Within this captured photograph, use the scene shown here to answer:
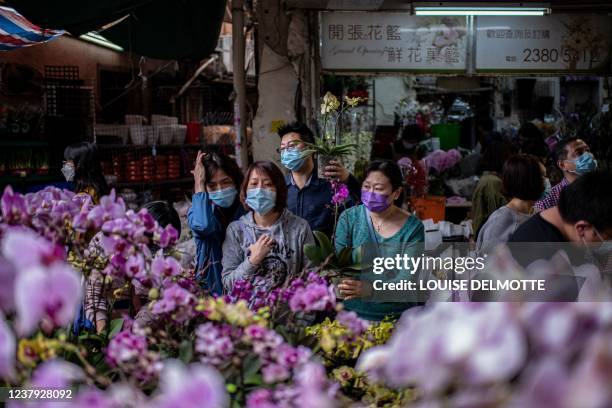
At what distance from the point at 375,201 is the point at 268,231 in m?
0.49

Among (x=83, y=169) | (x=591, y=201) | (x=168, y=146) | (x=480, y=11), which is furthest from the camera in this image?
(x=168, y=146)

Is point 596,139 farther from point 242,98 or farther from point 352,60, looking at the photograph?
point 242,98

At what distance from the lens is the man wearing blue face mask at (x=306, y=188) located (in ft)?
11.9

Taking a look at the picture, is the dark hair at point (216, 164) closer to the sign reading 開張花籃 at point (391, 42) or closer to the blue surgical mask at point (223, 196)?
Result: the blue surgical mask at point (223, 196)

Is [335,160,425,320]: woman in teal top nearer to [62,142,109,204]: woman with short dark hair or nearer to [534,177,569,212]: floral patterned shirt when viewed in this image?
[534,177,569,212]: floral patterned shirt

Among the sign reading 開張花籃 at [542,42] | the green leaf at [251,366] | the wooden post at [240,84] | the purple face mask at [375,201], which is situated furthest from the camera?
the sign reading 開張花籃 at [542,42]

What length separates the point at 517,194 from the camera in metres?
3.69

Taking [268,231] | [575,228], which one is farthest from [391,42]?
[575,228]

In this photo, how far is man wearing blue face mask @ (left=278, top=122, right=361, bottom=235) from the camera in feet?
11.9

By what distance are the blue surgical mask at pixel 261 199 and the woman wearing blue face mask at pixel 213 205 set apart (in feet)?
1.30

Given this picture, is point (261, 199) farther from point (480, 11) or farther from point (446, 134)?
point (446, 134)

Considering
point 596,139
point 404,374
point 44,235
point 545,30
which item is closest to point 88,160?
point 44,235

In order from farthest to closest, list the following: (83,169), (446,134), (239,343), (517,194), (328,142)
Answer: (446,134), (83,169), (517,194), (328,142), (239,343)

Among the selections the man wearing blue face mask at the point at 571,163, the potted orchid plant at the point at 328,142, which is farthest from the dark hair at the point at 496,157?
the potted orchid plant at the point at 328,142
